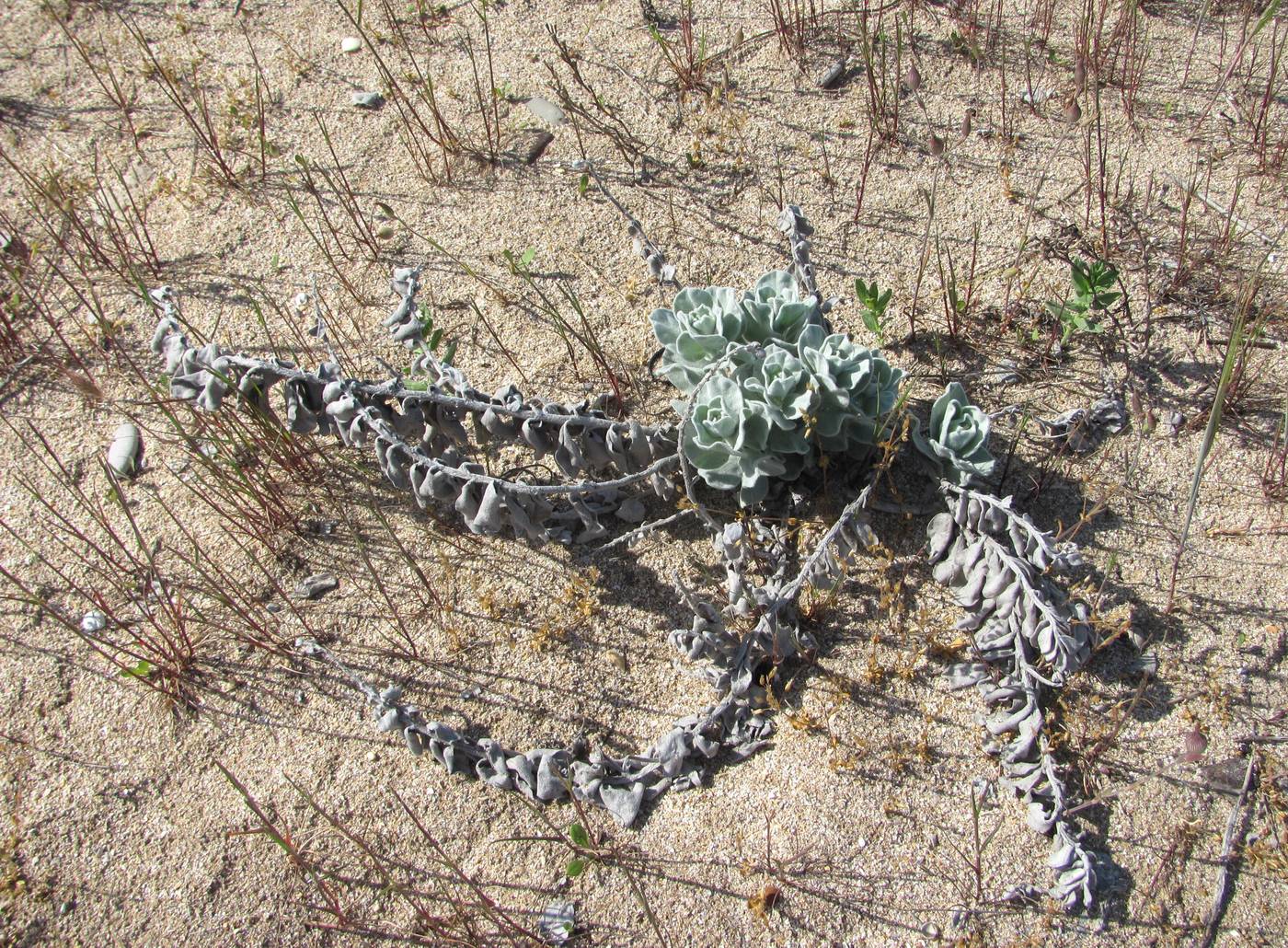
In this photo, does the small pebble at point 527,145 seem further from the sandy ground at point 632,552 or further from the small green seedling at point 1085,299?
the small green seedling at point 1085,299

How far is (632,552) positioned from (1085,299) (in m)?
1.64

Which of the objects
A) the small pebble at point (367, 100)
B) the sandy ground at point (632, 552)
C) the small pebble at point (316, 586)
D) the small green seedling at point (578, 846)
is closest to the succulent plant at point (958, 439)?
the sandy ground at point (632, 552)

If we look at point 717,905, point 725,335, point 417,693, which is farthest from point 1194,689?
point 417,693

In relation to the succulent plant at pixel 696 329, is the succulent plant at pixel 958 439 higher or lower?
lower

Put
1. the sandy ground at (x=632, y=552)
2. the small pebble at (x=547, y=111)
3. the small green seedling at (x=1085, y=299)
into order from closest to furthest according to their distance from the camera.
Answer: the sandy ground at (x=632, y=552)
the small green seedling at (x=1085, y=299)
the small pebble at (x=547, y=111)

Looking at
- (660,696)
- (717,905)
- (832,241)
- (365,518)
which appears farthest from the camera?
A: (832,241)

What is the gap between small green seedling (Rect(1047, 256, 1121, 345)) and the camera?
3029 millimetres

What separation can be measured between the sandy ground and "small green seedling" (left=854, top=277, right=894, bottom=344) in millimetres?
75

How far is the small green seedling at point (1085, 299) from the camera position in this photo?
3029 millimetres

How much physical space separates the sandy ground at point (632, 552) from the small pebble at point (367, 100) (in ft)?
0.24

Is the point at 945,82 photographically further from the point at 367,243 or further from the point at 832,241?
the point at 367,243

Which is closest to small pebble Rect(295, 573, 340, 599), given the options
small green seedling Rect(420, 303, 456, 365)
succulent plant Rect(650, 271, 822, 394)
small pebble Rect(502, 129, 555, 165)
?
small green seedling Rect(420, 303, 456, 365)

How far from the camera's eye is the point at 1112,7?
4105mm

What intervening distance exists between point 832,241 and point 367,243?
68.7 inches
